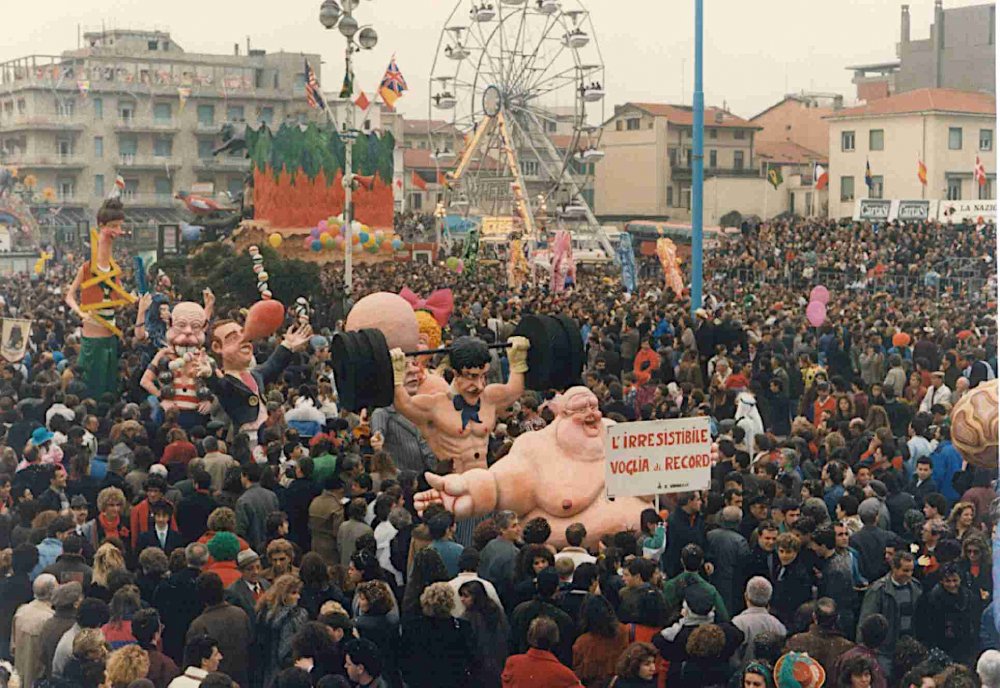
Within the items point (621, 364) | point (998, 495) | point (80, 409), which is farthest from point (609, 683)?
point (621, 364)

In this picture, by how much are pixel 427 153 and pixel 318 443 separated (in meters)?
76.3

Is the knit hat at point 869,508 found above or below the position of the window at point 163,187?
below

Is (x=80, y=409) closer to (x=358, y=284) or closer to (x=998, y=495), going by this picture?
(x=998, y=495)

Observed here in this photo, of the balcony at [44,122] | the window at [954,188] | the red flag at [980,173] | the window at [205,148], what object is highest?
the balcony at [44,122]

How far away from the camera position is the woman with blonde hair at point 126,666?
6852 millimetres

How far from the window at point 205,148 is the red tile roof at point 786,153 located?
24901mm

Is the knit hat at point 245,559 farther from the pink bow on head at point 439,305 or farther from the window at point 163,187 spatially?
the window at point 163,187

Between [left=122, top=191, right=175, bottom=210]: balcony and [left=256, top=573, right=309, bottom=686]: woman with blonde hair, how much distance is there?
64231mm

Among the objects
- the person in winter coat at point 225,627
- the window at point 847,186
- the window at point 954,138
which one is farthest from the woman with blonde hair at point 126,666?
the window at point 847,186

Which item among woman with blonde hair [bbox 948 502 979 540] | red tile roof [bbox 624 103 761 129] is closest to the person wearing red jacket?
woman with blonde hair [bbox 948 502 979 540]

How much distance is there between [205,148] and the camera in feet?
241

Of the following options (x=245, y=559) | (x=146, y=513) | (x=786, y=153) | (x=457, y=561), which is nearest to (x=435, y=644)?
(x=457, y=561)

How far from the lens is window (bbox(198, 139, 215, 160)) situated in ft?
239

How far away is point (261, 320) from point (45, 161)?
178ft
